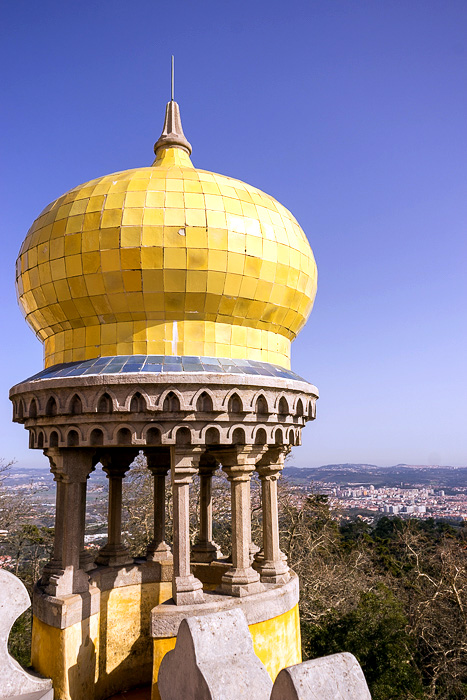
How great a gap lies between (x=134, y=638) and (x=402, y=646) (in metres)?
6.84

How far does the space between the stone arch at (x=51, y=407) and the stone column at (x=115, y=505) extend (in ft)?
10.0

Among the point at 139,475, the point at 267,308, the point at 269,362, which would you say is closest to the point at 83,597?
the point at 269,362

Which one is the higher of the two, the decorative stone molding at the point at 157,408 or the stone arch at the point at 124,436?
the decorative stone molding at the point at 157,408

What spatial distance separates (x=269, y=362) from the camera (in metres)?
9.38

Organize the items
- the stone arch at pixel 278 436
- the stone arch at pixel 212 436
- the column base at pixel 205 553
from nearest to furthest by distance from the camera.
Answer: the stone arch at pixel 212 436, the stone arch at pixel 278 436, the column base at pixel 205 553

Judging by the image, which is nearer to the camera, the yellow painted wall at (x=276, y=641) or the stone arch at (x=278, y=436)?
the yellow painted wall at (x=276, y=641)

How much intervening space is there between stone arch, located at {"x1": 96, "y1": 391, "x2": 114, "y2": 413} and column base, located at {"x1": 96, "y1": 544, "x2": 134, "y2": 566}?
4791 millimetres

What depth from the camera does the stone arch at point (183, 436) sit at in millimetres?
7996

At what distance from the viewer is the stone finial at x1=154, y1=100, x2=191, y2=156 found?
11188mm

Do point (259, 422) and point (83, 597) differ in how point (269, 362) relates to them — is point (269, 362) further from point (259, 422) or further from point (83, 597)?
point (83, 597)

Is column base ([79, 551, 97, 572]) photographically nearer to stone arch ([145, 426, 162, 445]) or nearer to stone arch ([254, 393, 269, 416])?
stone arch ([145, 426, 162, 445])

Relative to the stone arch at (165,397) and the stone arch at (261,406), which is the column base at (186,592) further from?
the stone arch at (261,406)

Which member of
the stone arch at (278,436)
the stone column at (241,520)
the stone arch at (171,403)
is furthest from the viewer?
the stone arch at (278,436)

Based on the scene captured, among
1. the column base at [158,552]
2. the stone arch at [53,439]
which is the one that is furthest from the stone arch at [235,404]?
the column base at [158,552]
